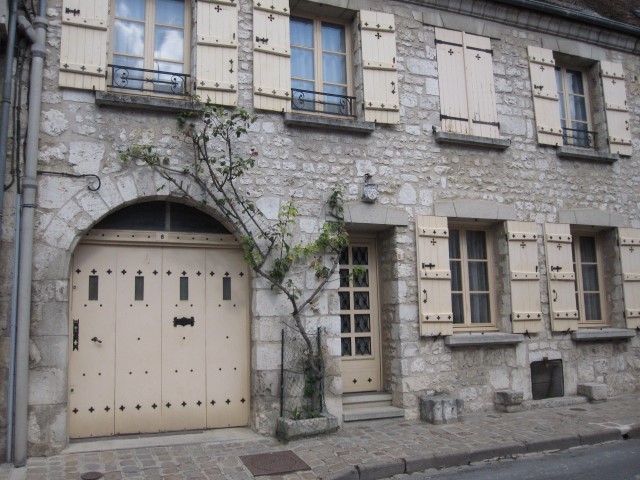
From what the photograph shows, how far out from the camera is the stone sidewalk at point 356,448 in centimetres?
461

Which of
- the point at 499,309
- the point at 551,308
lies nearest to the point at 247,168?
the point at 499,309

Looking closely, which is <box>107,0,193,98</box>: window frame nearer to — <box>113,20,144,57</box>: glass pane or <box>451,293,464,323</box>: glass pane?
<box>113,20,144,57</box>: glass pane

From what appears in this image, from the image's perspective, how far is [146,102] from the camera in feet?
18.4

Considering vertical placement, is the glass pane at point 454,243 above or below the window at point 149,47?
below

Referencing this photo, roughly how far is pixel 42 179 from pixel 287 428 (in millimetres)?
3150

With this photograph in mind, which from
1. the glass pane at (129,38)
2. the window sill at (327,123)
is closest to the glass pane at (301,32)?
the window sill at (327,123)

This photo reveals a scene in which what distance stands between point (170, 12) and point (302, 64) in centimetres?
151

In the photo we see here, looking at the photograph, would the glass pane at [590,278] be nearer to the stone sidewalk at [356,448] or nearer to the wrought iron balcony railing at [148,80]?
the stone sidewalk at [356,448]

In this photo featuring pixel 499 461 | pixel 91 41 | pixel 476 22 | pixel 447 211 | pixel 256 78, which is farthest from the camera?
pixel 476 22

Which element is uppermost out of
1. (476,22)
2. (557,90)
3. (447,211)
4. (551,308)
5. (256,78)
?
(476,22)

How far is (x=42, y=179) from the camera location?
17.2 ft

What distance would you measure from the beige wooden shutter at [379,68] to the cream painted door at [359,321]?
60.0 inches

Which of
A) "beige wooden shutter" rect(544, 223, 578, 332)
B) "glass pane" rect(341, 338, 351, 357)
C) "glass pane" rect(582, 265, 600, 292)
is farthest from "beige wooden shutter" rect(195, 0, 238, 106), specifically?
"glass pane" rect(582, 265, 600, 292)

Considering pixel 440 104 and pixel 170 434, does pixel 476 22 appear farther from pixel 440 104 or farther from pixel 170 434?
pixel 170 434
